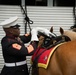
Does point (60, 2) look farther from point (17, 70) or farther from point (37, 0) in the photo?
point (17, 70)

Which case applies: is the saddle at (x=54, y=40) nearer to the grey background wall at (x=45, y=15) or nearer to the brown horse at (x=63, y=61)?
the brown horse at (x=63, y=61)

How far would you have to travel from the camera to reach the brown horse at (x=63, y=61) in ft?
7.57

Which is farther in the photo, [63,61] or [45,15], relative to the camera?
[45,15]

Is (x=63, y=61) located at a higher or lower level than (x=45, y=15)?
lower

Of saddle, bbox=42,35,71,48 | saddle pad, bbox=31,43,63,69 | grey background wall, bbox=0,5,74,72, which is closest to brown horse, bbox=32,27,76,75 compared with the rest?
saddle pad, bbox=31,43,63,69

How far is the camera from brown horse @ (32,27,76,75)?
7.57 feet

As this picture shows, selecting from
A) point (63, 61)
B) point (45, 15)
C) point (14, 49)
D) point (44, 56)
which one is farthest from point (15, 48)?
point (45, 15)

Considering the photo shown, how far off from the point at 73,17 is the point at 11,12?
1103mm

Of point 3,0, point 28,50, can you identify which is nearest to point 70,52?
point 28,50

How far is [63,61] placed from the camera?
2.37 metres

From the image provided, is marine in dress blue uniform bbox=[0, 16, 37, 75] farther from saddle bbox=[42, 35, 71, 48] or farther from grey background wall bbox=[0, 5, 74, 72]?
grey background wall bbox=[0, 5, 74, 72]

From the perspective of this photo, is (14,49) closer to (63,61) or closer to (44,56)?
(44,56)

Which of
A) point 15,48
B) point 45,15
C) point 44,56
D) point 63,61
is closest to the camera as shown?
point 63,61

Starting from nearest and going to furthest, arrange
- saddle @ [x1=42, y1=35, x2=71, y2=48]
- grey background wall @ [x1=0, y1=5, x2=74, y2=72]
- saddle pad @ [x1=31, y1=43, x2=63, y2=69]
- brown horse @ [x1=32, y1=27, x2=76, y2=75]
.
Result: brown horse @ [x1=32, y1=27, x2=76, y2=75] → saddle pad @ [x1=31, y1=43, x2=63, y2=69] → saddle @ [x1=42, y1=35, x2=71, y2=48] → grey background wall @ [x1=0, y1=5, x2=74, y2=72]
